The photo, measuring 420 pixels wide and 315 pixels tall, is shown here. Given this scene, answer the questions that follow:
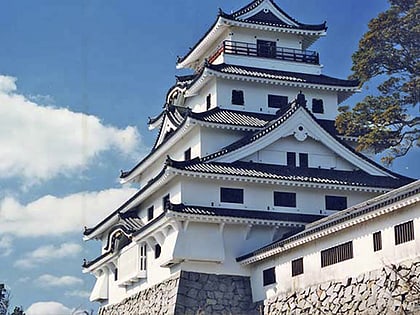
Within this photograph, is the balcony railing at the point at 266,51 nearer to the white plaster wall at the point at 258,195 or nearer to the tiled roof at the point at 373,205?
the white plaster wall at the point at 258,195

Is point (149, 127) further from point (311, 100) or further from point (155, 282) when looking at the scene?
point (155, 282)

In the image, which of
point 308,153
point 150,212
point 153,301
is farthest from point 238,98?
point 153,301

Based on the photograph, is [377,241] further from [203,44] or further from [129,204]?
[203,44]

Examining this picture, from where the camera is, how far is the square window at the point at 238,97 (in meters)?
35.3

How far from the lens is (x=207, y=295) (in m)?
28.9

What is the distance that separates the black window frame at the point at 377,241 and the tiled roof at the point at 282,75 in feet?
48.4

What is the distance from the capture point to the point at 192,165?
30016 mm

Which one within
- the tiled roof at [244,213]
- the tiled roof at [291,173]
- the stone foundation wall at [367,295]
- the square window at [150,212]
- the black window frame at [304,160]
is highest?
the black window frame at [304,160]

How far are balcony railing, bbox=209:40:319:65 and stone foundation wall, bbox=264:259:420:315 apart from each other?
1471cm

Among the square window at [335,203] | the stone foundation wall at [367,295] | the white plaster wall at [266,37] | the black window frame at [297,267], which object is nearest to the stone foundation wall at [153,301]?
the stone foundation wall at [367,295]

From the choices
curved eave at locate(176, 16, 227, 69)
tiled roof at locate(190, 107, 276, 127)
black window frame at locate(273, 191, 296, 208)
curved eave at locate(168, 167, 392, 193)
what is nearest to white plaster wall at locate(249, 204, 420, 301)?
black window frame at locate(273, 191, 296, 208)

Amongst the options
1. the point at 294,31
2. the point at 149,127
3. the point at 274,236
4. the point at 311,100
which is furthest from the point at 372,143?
the point at 149,127

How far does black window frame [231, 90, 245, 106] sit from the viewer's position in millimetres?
35312

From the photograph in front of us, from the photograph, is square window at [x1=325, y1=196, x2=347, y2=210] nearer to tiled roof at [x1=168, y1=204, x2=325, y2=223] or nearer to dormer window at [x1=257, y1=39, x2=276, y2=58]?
tiled roof at [x1=168, y1=204, x2=325, y2=223]
